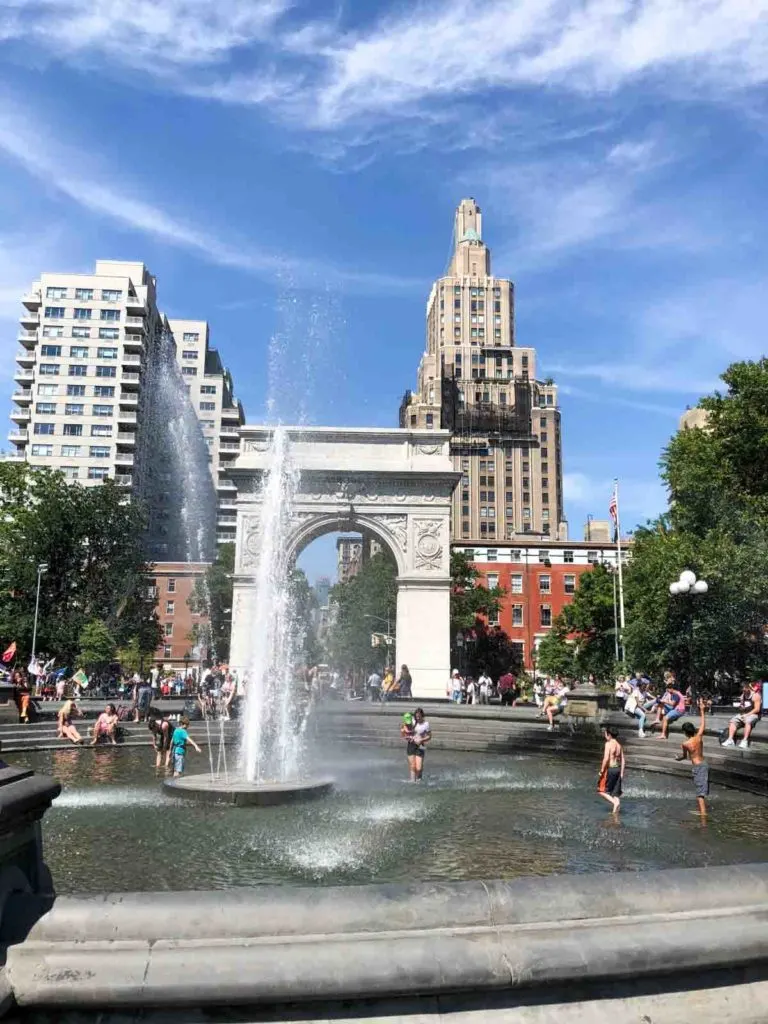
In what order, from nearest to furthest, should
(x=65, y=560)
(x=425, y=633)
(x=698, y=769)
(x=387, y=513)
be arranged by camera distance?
(x=698, y=769)
(x=425, y=633)
(x=387, y=513)
(x=65, y=560)

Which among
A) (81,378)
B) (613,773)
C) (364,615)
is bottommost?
(613,773)

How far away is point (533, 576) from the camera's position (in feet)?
245

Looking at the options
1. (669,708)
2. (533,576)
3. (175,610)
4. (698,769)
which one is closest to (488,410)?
(533,576)

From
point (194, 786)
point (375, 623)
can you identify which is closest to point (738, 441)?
point (194, 786)

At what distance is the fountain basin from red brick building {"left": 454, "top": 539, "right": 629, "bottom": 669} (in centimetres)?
6289

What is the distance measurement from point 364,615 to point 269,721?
43.7m

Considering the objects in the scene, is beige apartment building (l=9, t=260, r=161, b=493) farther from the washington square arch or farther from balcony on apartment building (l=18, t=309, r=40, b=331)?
the washington square arch

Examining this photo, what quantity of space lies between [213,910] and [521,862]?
522 cm

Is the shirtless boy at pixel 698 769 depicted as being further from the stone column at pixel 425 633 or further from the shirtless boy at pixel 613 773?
the stone column at pixel 425 633

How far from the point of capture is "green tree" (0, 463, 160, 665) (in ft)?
153

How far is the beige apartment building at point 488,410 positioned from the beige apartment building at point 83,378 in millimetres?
39950

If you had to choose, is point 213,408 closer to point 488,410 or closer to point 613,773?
point 488,410

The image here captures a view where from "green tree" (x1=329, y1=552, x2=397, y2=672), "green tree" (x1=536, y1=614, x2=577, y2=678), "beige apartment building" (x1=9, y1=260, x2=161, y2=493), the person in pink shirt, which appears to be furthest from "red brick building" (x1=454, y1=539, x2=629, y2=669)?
the person in pink shirt

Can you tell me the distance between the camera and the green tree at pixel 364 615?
191 ft
